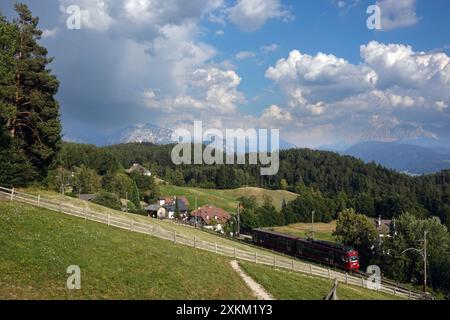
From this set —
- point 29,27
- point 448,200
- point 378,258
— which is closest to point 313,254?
point 378,258

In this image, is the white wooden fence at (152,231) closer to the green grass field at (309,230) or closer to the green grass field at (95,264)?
the green grass field at (95,264)

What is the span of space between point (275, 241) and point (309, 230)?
200 ft

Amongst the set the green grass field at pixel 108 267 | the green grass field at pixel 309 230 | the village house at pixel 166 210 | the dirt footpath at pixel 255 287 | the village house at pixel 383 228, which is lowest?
the green grass field at pixel 309 230

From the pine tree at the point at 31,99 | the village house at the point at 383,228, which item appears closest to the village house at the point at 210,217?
the village house at the point at 383,228

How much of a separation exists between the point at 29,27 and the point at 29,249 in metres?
27.7

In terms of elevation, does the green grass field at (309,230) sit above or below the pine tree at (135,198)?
below

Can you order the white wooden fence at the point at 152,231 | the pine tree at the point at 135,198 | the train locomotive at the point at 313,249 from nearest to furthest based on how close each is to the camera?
1. the white wooden fence at the point at 152,231
2. the train locomotive at the point at 313,249
3. the pine tree at the point at 135,198

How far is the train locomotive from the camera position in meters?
51.8

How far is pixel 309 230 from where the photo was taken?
122 m

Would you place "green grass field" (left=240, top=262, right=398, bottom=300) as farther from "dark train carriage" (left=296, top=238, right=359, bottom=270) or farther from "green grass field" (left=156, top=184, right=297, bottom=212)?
"green grass field" (left=156, top=184, right=297, bottom=212)

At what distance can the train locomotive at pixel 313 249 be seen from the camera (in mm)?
51787

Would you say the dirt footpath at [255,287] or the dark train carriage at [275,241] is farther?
the dark train carriage at [275,241]

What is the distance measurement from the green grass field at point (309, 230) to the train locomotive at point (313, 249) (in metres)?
44.7

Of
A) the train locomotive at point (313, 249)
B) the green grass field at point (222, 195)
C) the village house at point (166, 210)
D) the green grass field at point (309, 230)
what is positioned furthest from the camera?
the green grass field at point (222, 195)
